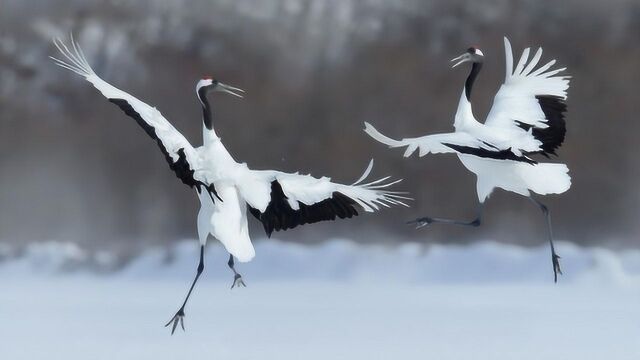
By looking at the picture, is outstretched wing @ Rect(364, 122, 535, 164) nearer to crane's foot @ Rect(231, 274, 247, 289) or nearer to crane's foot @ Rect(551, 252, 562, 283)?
crane's foot @ Rect(551, 252, 562, 283)

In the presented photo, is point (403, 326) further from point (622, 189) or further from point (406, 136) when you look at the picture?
point (622, 189)

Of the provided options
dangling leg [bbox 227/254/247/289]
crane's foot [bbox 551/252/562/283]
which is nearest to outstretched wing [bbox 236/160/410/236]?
dangling leg [bbox 227/254/247/289]

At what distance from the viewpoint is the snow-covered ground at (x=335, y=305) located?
3.12 metres

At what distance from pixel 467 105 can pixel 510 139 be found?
0.20 m

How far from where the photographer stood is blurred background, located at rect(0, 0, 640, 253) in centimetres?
386

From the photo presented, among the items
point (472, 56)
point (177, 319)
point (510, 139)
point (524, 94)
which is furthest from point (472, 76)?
point (177, 319)

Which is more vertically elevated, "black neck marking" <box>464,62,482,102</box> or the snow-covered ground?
"black neck marking" <box>464,62,482,102</box>

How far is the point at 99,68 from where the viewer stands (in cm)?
392

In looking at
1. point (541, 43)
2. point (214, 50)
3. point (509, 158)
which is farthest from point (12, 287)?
point (541, 43)

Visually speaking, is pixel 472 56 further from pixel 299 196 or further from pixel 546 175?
pixel 299 196

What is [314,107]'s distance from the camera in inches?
153

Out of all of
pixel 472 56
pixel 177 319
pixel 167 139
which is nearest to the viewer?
pixel 167 139

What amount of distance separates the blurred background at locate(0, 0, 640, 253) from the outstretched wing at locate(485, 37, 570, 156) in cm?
33

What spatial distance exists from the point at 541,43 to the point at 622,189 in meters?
0.65
